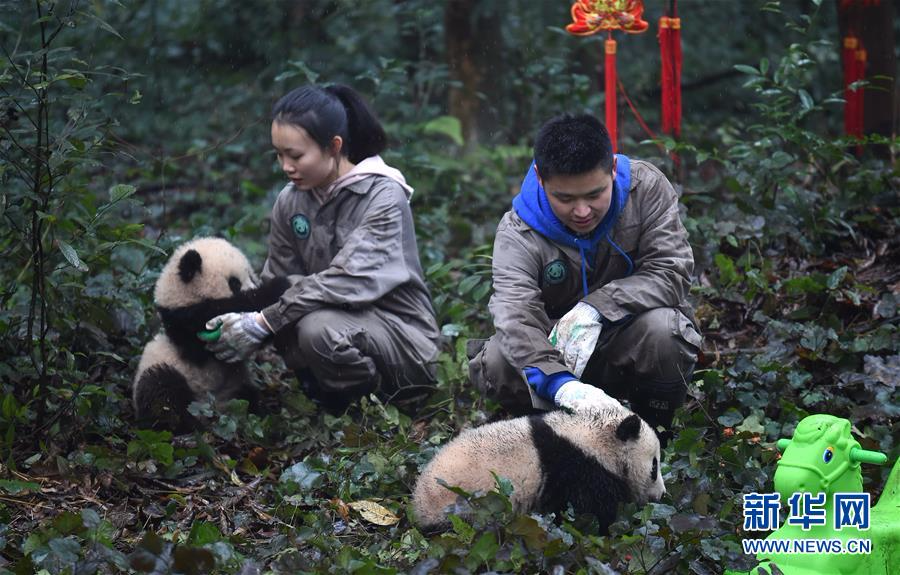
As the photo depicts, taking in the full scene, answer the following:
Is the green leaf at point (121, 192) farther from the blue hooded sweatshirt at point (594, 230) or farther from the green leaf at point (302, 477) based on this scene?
the blue hooded sweatshirt at point (594, 230)

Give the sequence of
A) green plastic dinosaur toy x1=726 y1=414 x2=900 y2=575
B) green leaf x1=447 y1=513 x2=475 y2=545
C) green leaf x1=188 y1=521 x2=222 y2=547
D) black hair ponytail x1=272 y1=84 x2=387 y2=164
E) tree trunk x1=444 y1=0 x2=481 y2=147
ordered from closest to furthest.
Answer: green plastic dinosaur toy x1=726 y1=414 x2=900 y2=575 → green leaf x1=447 y1=513 x2=475 y2=545 → green leaf x1=188 y1=521 x2=222 y2=547 → black hair ponytail x1=272 y1=84 x2=387 y2=164 → tree trunk x1=444 y1=0 x2=481 y2=147

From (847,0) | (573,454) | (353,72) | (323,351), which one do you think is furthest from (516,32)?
(573,454)

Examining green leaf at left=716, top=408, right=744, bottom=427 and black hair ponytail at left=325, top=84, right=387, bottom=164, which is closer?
green leaf at left=716, top=408, right=744, bottom=427

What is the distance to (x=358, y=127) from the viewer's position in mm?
4938

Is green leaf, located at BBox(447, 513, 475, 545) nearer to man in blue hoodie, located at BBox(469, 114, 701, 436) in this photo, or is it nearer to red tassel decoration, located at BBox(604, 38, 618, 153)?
man in blue hoodie, located at BBox(469, 114, 701, 436)

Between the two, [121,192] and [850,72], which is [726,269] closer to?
[850,72]

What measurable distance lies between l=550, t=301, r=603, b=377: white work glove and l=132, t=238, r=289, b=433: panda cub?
1580 mm

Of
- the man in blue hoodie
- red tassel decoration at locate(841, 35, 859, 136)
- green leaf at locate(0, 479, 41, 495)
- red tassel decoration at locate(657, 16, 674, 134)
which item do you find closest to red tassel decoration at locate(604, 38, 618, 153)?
red tassel decoration at locate(657, 16, 674, 134)

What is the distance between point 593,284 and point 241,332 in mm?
1639

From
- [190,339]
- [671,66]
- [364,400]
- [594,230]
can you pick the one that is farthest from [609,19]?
[190,339]

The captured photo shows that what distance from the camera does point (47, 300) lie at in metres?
4.46

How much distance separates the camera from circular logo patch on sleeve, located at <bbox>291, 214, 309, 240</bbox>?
499cm

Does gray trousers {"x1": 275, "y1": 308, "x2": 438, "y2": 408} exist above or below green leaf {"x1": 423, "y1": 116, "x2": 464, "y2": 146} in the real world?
below

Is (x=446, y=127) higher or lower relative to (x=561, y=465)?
higher
